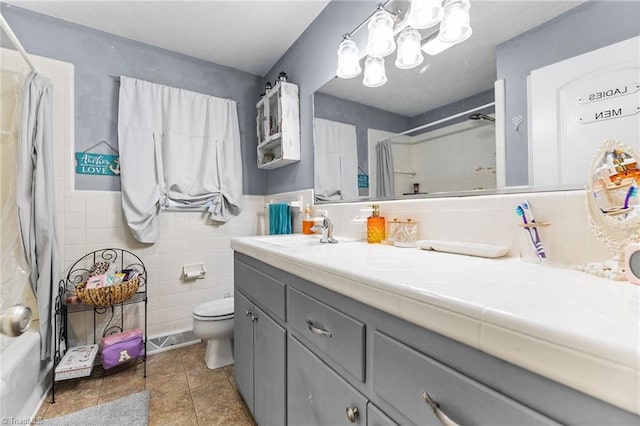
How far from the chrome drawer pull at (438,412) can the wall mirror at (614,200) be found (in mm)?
480

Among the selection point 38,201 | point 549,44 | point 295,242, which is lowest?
point 295,242

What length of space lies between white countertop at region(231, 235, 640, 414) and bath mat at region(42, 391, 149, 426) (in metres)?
1.42

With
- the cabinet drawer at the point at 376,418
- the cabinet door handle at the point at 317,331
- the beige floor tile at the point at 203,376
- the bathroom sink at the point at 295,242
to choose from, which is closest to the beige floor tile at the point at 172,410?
the beige floor tile at the point at 203,376

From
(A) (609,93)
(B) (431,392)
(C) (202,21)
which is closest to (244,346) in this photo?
(B) (431,392)

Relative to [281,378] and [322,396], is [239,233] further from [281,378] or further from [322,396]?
[322,396]

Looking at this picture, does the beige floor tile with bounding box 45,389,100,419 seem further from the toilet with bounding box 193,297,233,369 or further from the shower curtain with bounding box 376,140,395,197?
the shower curtain with bounding box 376,140,395,197

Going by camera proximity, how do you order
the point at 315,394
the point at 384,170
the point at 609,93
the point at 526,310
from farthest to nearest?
the point at 384,170, the point at 315,394, the point at 609,93, the point at 526,310

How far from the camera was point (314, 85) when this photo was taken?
1.92m

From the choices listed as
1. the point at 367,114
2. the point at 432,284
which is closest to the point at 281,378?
the point at 432,284

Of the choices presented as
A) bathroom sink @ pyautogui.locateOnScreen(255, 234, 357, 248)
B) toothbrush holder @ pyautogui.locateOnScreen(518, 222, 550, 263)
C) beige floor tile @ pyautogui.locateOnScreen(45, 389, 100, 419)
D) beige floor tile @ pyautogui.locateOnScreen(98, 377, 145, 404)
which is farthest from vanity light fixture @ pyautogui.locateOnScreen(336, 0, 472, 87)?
beige floor tile @ pyautogui.locateOnScreen(45, 389, 100, 419)

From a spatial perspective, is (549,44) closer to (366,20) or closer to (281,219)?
(366,20)

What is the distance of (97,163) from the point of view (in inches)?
78.4

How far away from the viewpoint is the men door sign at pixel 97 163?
6.38 ft

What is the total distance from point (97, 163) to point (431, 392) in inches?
96.6
